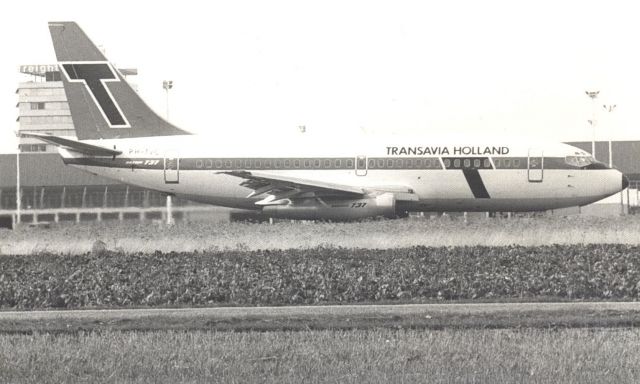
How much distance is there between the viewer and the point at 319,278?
20.9m

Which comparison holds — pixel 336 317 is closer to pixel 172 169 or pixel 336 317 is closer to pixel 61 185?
pixel 172 169

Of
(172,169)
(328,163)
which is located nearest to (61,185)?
(172,169)

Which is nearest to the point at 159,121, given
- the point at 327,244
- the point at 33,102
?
the point at 327,244

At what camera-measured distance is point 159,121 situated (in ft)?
134

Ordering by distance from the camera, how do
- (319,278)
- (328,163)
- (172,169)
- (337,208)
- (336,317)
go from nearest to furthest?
(336,317), (319,278), (337,208), (328,163), (172,169)

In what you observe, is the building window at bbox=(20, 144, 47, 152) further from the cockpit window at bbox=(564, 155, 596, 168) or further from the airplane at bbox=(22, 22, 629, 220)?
the cockpit window at bbox=(564, 155, 596, 168)

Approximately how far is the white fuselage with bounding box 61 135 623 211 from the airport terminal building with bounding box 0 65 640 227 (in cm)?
122

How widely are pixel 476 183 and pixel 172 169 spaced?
12.0 meters

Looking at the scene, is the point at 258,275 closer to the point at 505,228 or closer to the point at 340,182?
the point at 505,228

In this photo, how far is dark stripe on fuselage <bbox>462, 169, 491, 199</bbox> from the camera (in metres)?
38.2

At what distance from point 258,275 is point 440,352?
31.7 feet

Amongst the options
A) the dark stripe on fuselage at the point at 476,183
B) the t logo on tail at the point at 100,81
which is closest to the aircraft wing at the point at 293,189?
the dark stripe on fuselage at the point at 476,183

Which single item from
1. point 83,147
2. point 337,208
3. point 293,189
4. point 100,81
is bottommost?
point 337,208

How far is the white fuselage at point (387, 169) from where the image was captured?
38.3 metres
